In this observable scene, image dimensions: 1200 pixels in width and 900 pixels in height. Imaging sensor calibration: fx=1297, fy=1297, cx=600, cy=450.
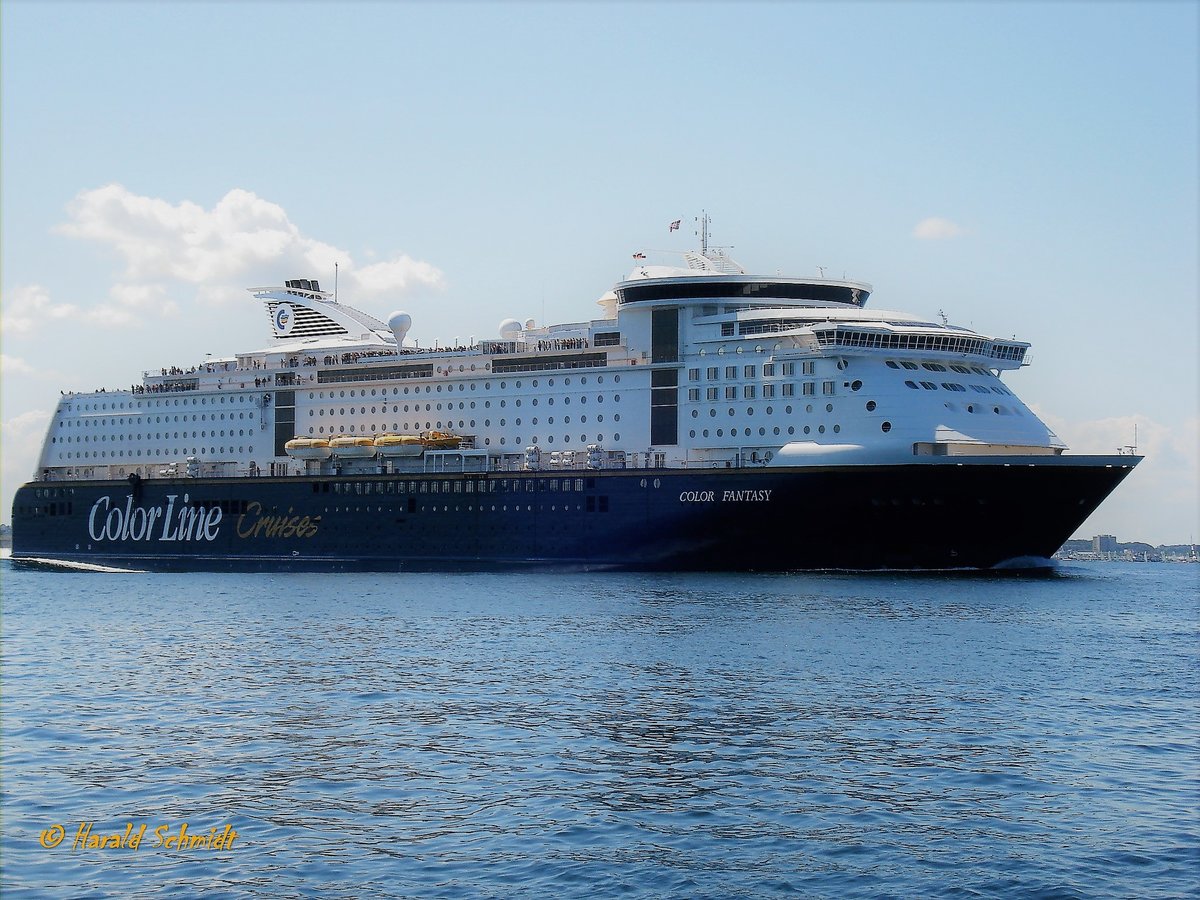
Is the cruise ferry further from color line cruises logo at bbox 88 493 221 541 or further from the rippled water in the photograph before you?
the rippled water

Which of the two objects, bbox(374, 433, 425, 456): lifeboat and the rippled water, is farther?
bbox(374, 433, 425, 456): lifeboat

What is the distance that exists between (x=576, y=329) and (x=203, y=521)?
21.3 metres

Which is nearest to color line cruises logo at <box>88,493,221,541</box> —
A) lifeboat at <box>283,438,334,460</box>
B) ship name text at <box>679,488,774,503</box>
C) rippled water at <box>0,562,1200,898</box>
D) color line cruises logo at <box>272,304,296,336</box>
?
lifeboat at <box>283,438,334,460</box>

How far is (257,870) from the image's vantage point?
12578 mm

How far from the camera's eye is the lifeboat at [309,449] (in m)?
60.0

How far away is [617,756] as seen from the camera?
17.2 meters

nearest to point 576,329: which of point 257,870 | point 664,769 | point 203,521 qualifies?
point 203,521

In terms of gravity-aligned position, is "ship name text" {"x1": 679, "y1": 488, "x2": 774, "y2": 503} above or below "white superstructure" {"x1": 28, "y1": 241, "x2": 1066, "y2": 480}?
below

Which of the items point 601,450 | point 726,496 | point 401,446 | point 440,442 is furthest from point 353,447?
point 726,496

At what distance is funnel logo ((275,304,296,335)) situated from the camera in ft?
230

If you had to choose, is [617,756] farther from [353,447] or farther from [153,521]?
[153,521]

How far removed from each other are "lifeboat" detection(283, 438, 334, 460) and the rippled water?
26711 mm

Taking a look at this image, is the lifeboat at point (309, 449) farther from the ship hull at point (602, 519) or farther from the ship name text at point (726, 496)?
the ship name text at point (726, 496)

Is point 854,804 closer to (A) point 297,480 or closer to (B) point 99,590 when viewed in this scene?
(B) point 99,590
